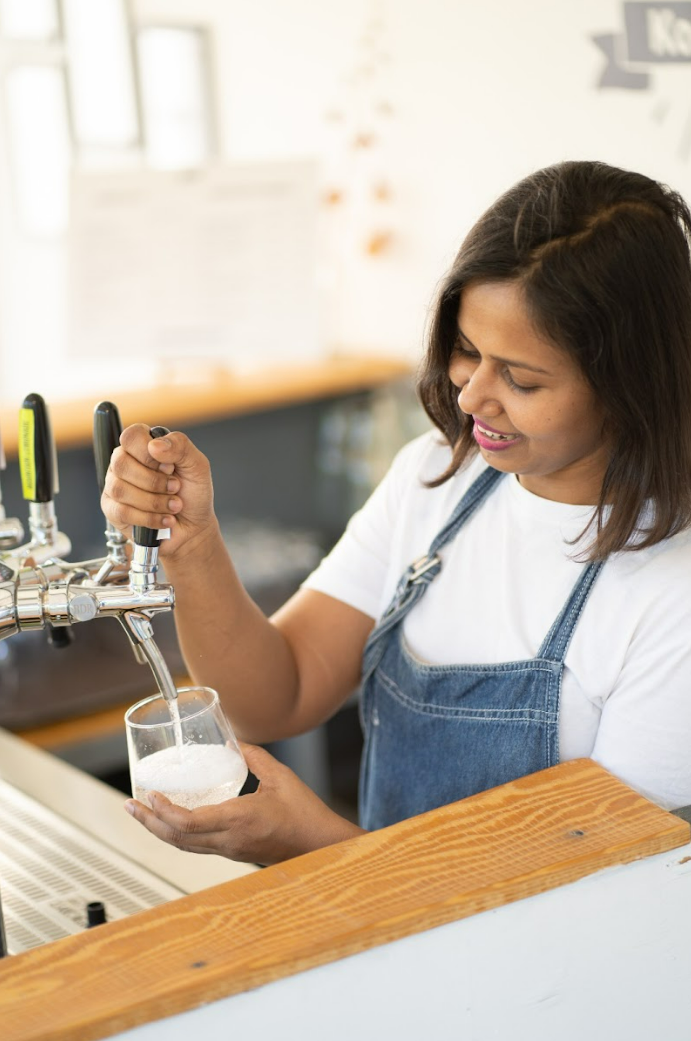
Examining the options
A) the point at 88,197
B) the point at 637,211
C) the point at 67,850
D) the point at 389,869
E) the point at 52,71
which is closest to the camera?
the point at 389,869

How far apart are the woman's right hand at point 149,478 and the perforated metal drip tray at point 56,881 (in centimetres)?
41

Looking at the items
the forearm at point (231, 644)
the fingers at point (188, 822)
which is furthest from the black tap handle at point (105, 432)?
the fingers at point (188, 822)

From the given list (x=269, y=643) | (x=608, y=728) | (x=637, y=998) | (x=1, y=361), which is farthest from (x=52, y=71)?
(x=637, y=998)

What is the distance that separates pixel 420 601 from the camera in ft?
5.25

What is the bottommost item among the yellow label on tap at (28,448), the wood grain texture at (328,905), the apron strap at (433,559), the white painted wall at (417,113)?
the wood grain texture at (328,905)

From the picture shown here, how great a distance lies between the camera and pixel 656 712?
1308 mm

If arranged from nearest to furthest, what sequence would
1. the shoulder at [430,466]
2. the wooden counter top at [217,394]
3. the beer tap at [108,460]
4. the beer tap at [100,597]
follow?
the beer tap at [100,597] < the beer tap at [108,460] < the shoulder at [430,466] < the wooden counter top at [217,394]

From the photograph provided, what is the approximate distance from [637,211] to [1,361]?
169 inches

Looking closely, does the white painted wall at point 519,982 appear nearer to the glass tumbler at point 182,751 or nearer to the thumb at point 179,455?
the glass tumbler at point 182,751

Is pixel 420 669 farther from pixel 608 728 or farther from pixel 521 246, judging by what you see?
pixel 521 246

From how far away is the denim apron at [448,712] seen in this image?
1.41m

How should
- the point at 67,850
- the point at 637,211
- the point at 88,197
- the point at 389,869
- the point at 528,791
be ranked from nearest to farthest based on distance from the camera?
the point at 389,869, the point at 528,791, the point at 637,211, the point at 67,850, the point at 88,197

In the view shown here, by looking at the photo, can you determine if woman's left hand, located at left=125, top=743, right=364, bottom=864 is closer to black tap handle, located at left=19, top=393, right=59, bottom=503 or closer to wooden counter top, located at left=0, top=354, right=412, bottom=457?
black tap handle, located at left=19, top=393, right=59, bottom=503

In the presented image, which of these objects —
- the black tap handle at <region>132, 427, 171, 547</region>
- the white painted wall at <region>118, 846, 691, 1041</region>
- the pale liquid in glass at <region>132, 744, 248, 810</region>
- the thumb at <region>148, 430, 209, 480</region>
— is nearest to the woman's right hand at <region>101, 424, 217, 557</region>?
the thumb at <region>148, 430, 209, 480</region>
